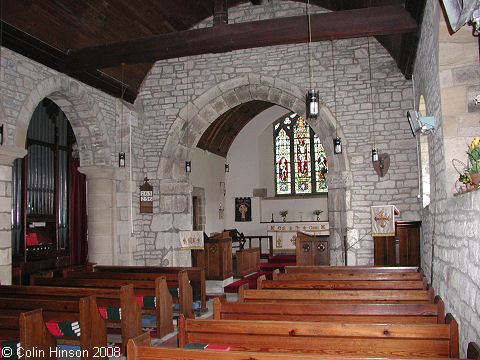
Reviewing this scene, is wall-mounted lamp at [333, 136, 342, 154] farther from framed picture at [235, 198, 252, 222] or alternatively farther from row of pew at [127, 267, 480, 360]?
framed picture at [235, 198, 252, 222]

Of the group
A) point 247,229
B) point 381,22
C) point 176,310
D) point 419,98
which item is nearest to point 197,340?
point 176,310

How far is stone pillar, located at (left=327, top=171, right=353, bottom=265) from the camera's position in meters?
8.48

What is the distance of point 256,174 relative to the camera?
15.8 m

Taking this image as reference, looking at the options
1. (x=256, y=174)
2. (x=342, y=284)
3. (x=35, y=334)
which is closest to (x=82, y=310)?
(x=35, y=334)

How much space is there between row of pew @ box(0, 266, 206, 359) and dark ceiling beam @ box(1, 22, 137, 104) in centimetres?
314

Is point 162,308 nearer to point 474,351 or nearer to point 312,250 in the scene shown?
point 474,351

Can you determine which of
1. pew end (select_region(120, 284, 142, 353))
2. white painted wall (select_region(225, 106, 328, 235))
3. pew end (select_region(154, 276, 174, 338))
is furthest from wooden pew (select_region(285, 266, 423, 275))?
white painted wall (select_region(225, 106, 328, 235))

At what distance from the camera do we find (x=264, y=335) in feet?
9.10

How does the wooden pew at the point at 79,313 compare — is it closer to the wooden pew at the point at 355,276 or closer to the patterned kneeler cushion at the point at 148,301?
the patterned kneeler cushion at the point at 148,301

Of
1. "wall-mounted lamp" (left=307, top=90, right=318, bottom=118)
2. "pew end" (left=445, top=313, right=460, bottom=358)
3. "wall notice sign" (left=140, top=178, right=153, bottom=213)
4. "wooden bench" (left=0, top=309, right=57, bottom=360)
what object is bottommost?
"wooden bench" (left=0, top=309, right=57, bottom=360)

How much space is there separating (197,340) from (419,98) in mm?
5535

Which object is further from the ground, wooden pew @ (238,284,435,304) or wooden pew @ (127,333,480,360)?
wooden pew @ (127,333,480,360)

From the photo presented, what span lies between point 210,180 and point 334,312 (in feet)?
37.2

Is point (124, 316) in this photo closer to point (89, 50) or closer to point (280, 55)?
point (89, 50)
